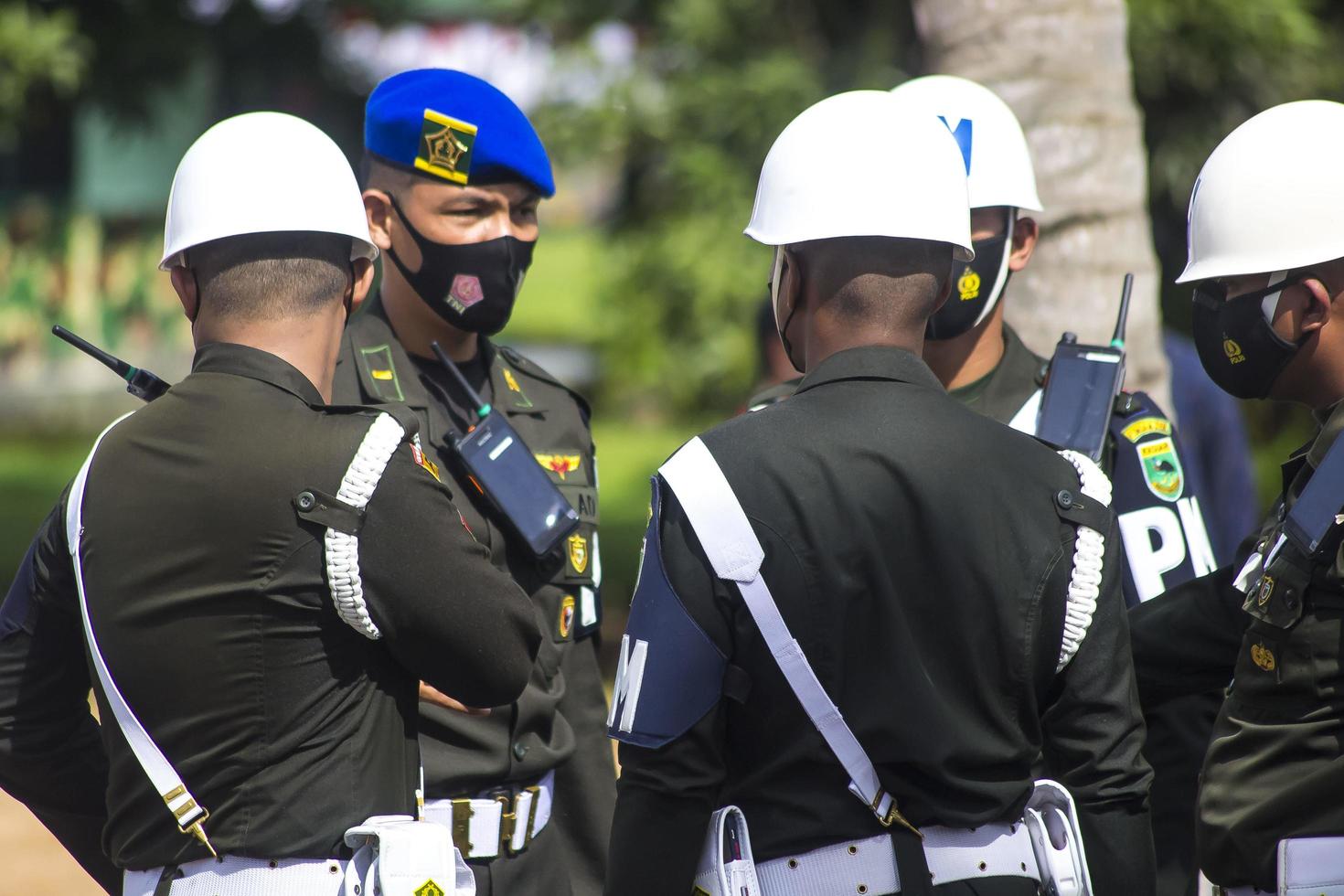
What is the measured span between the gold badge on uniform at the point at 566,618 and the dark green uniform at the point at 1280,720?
1.39 m

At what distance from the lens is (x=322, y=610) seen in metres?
2.30

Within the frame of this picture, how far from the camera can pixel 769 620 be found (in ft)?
7.00

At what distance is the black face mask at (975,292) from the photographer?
3.25m

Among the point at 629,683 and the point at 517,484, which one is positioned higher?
the point at 517,484

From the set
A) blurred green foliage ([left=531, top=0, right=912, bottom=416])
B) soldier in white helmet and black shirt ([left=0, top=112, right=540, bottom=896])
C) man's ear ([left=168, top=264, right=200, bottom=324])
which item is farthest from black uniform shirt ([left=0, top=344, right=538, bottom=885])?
blurred green foliage ([left=531, top=0, right=912, bottom=416])

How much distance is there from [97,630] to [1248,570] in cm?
192

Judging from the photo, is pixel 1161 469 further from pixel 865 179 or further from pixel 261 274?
pixel 261 274

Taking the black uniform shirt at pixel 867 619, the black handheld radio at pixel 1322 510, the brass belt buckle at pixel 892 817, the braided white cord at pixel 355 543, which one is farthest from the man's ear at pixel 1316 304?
the braided white cord at pixel 355 543

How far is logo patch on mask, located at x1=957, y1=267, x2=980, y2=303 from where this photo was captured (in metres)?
3.25

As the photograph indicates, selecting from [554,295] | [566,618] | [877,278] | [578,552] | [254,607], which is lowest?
[554,295]

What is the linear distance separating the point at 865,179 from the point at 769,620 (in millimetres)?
696

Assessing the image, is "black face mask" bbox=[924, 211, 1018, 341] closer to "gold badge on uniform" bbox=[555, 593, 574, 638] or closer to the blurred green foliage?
"gold badge on uniform" bbox=[555, 593, 574, 638]

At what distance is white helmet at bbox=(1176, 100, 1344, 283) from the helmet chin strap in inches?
27.6

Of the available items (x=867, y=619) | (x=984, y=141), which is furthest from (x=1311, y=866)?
(x=984, y=141)
